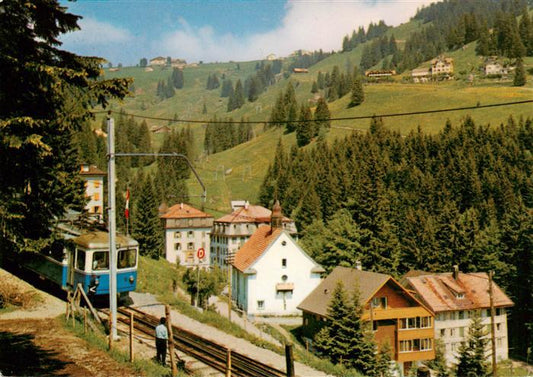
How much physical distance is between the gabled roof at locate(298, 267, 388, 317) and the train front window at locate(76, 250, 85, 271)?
→ 25.8 metres

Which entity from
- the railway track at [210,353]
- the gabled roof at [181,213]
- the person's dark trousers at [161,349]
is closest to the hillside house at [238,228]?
the gabled roof at [181,213]

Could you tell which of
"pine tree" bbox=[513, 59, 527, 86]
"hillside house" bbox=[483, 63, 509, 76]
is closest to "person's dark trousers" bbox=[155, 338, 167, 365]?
"pine tree" bbox=[513, 59, 527, 86]

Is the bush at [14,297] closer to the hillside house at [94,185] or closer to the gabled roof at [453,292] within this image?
the gabled roof at [453,292]

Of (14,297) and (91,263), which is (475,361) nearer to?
(91,263)

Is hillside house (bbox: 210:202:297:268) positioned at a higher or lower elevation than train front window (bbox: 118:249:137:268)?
lower

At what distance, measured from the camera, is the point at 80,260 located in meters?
23.6

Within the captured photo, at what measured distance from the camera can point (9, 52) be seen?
36.3 ft

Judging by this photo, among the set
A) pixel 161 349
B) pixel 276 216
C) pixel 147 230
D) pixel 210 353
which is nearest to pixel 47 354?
pixel 161 349

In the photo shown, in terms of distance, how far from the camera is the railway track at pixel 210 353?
14.8 metres

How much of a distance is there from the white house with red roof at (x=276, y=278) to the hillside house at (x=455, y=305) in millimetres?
11474

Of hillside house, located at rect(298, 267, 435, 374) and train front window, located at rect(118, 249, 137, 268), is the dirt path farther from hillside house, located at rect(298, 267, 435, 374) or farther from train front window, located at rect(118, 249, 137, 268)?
hillside house, located at rect(298, 267, 435, 374)

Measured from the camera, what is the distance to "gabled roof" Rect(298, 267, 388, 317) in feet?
149

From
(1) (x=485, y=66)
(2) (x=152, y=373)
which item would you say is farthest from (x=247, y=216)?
(1) (x=485, y=66)

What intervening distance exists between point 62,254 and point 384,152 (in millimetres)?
87701
